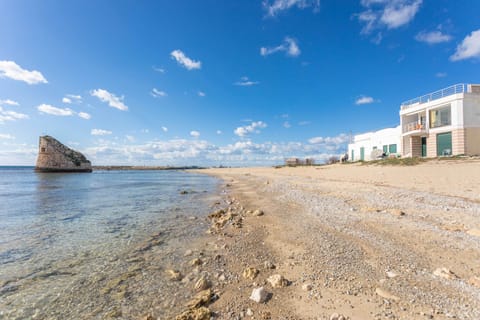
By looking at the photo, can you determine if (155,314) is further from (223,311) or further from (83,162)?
(83,162)

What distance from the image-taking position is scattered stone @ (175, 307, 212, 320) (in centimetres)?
285

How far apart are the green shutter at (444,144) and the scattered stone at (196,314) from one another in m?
32.7

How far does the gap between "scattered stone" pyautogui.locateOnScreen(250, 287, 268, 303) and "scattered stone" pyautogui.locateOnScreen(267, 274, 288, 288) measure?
30cm

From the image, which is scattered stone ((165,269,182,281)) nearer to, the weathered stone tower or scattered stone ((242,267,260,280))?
scattered stone ((242,267,260,280))

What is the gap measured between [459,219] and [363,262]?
15.5 ft

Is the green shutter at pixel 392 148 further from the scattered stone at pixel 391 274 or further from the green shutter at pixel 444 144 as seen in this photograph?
the scattered stone at pixel 391 274

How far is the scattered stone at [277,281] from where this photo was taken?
3.51 meters

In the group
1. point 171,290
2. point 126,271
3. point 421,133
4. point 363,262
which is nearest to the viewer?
point 171,290

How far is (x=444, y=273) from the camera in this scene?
3580 millimetres

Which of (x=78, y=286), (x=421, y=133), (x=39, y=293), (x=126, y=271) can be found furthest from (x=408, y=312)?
(x=421, y=133)

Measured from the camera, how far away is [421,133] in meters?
27.8

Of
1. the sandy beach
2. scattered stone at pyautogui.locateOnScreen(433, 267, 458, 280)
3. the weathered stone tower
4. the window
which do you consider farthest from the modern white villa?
the weathered stone tower

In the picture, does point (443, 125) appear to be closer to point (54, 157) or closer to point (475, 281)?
point (475, 281)

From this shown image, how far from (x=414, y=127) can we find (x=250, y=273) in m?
35.2
